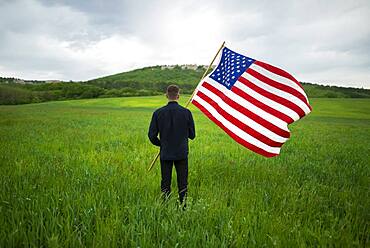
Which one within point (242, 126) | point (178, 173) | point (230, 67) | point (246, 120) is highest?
point (230, 67)

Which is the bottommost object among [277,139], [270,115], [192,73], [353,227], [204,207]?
[353,227]

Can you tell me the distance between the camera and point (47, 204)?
3641 millimetres

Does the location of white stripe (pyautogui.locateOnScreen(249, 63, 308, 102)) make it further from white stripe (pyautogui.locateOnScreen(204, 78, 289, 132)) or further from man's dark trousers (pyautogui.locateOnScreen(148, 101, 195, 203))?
man's dark trousers (pyautogui.locateOnScreen(148, 101, 195, 203))

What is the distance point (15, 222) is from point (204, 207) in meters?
2.39

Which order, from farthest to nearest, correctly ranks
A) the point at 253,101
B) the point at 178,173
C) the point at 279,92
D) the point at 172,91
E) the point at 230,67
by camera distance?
the point at 230,67 → the point at 253,101 → the point at 279,92 → the point at 178,173 → the point at 172,91

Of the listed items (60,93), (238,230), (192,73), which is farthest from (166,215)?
(192,73)

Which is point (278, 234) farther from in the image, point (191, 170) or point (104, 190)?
point (191, 170)

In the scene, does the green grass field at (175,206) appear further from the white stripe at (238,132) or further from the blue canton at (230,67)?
the blue canton at (230,67)

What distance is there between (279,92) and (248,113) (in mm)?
735

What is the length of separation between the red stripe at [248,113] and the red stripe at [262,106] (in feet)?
0.66

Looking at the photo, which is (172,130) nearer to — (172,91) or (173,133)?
(173,133)

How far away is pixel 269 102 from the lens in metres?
5.28

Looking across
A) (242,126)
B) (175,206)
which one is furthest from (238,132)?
(175,206)

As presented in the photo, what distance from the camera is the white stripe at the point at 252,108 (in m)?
5.09
